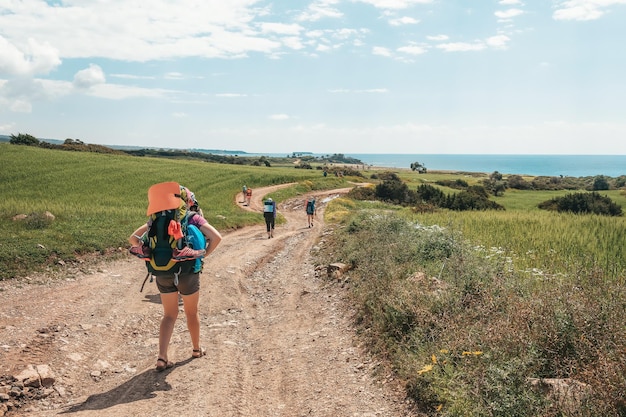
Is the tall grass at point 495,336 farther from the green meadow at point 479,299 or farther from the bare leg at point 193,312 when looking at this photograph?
the bare leg at point 193,312

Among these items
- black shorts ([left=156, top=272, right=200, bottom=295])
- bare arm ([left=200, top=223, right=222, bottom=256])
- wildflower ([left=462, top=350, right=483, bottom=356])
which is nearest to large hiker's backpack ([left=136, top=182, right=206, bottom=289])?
black shorts ([left=156, top=272, right=200, bottom=295])

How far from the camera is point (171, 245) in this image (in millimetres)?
5781

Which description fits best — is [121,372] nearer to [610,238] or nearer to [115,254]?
[115,254]

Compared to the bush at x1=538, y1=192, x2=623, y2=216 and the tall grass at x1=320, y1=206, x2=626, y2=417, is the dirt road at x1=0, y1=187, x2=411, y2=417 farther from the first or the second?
the bush at x1=538, y1=192, x2=623, y2=216

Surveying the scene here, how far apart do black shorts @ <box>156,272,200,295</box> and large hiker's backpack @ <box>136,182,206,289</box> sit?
0.15 m

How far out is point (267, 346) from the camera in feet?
25.2

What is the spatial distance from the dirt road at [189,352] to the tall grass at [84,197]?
2.14m

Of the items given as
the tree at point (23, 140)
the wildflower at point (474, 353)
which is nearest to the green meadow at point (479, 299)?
the wildflower at point (474, 353)

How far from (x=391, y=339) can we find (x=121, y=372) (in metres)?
4.34

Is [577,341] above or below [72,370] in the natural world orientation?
above

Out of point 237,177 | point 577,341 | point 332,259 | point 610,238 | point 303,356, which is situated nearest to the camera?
point 577,341

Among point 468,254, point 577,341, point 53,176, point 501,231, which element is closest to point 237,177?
point 53,176

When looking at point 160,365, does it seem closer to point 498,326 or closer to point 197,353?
point 197,353

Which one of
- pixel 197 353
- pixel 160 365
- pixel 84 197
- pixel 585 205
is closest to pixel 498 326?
pixel 197 353
